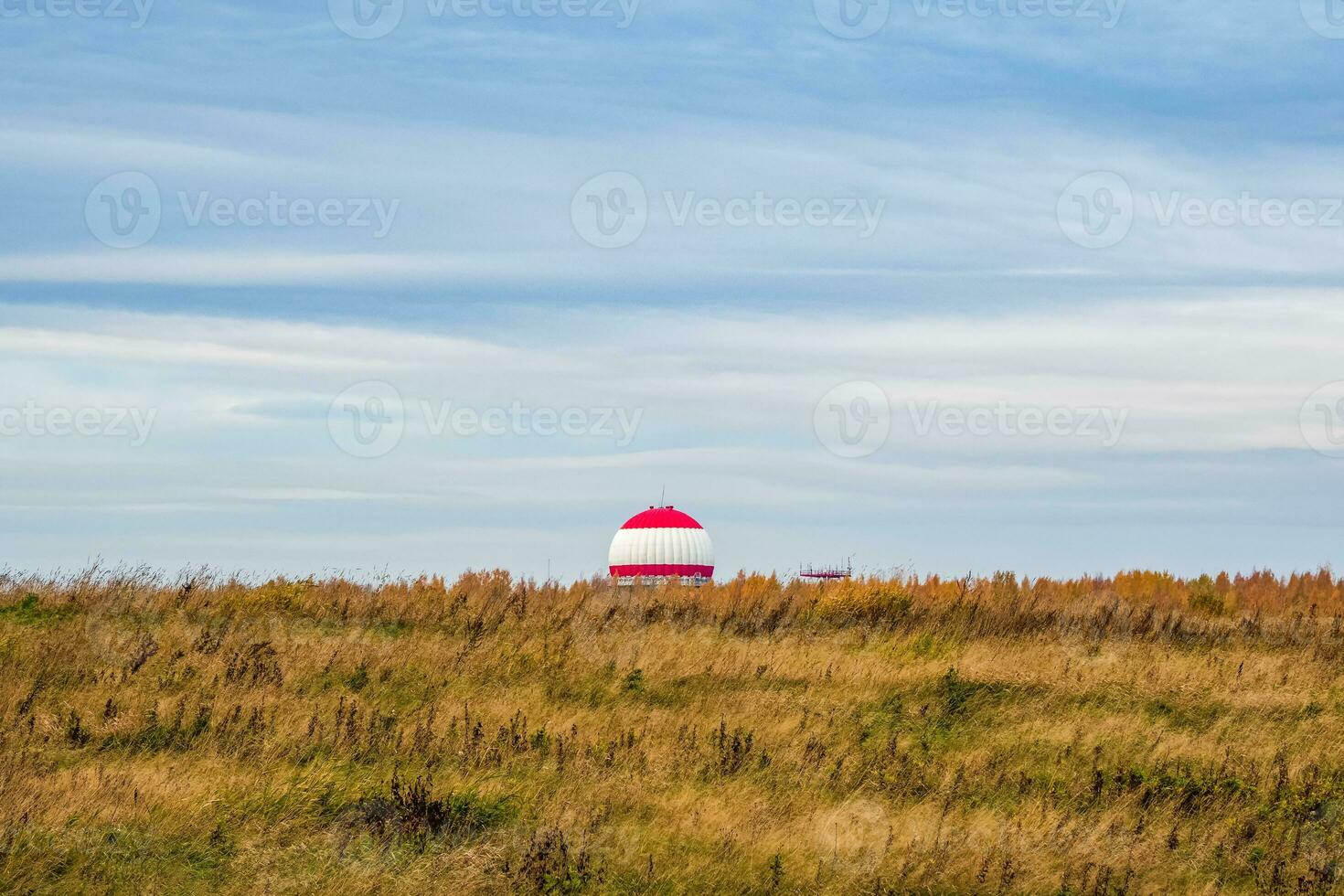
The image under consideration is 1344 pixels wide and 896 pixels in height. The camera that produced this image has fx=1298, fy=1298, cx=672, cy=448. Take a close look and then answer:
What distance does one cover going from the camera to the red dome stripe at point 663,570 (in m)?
44.3

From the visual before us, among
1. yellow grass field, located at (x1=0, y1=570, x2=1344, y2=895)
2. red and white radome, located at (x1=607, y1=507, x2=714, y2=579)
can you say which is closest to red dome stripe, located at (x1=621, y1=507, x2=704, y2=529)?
red and white radome, located at (x1=607, y1=507, x2=714, y2=579)

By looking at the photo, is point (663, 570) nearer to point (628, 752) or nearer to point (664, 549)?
point (664, 549)

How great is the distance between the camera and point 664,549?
44.3 m

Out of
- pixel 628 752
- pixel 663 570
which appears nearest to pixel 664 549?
pixel 663 570

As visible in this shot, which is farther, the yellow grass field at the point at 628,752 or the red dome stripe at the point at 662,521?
the red dome stripe at the point at 662,521

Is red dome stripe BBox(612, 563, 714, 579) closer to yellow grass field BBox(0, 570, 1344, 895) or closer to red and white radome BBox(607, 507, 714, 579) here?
red and white radome BBox(607, 507, 714, 579)

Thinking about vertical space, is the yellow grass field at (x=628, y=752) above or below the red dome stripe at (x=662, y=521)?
below

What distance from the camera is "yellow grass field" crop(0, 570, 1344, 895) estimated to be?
808 centimetres

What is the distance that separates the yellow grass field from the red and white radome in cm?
2301

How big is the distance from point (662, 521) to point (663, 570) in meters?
1.79

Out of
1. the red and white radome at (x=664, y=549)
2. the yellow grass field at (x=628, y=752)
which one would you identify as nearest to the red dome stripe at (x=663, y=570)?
the red and white radome at (x=664, y=549)

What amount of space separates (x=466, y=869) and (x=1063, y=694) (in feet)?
30.5

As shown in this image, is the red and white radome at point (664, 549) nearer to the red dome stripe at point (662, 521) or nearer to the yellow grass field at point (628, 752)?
the red dome stripe at point (662, 521)

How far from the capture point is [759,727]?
1245 cm
